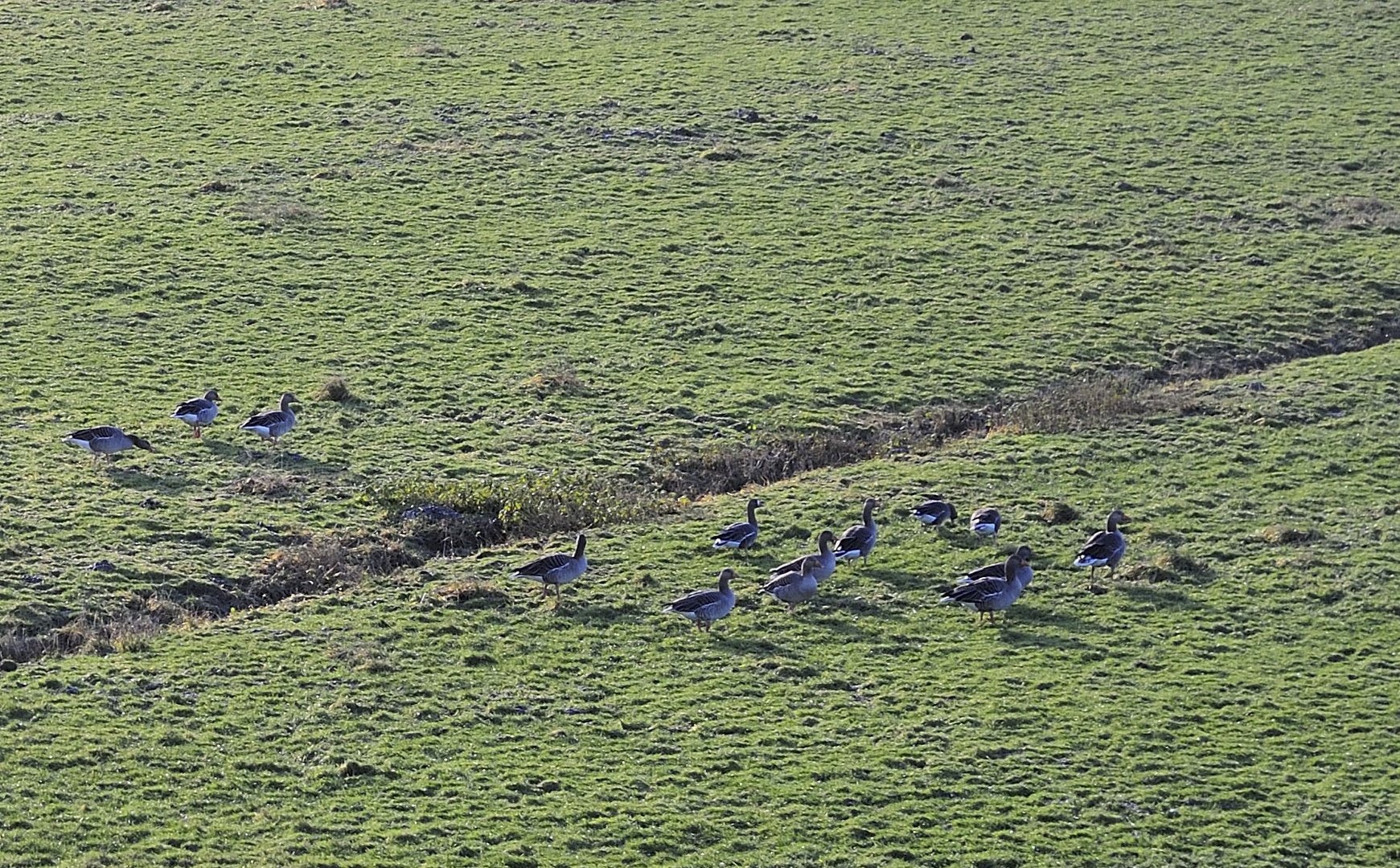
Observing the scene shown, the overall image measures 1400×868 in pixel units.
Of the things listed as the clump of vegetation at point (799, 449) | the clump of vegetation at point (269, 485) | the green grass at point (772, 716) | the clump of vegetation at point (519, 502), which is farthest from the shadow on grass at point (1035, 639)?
the clump of vegetation at point (269, 485)

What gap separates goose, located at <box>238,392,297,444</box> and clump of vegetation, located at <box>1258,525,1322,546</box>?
1663 centimetres

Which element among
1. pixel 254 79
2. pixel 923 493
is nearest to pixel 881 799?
pixel 923 493

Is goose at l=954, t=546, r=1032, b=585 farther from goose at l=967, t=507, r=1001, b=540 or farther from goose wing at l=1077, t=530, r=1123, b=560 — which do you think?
goose at l=967, t=507, r=1001, b=540

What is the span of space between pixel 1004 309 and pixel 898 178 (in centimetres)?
980

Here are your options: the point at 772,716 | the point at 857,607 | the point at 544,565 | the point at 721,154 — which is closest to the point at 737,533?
the point at 857,607

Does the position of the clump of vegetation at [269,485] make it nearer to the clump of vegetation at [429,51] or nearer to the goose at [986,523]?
the goose at [986,523]

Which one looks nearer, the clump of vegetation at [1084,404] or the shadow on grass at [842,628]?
the shadow on grass at [842,628]

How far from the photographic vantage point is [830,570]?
81.1ft

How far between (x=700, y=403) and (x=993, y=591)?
10359mm

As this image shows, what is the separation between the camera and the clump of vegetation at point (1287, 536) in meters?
26.4

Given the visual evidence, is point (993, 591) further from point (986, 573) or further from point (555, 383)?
point (555, 383)

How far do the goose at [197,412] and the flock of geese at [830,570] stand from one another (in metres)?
8.44

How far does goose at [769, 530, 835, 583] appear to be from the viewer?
79.6 feet

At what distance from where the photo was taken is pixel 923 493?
28469 mm
